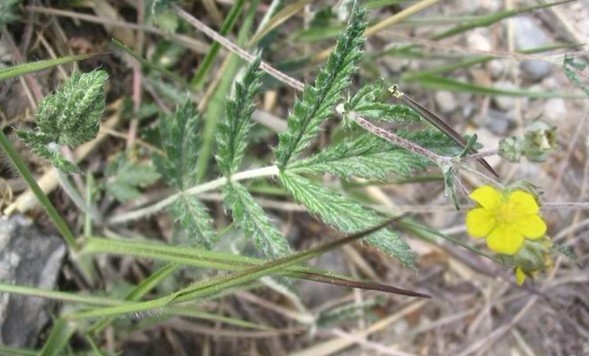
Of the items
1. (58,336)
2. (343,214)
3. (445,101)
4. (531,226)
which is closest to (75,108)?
(343,214)

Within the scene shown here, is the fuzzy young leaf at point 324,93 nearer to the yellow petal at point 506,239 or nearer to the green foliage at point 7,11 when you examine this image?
the yellow petal at point 506,239

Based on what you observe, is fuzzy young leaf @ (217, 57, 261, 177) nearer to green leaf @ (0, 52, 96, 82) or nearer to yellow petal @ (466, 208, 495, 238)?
green leaf @ (0, 52, 96, 82)

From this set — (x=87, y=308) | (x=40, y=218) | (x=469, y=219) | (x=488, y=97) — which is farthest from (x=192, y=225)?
(x=488, y=97)

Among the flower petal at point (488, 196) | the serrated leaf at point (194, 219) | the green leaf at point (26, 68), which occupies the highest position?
the flower petal at point (488, 196)

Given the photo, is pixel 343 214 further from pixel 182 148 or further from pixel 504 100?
pixel 504 100

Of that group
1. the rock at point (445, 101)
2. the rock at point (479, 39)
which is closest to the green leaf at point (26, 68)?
the rock at point (445, 101)
